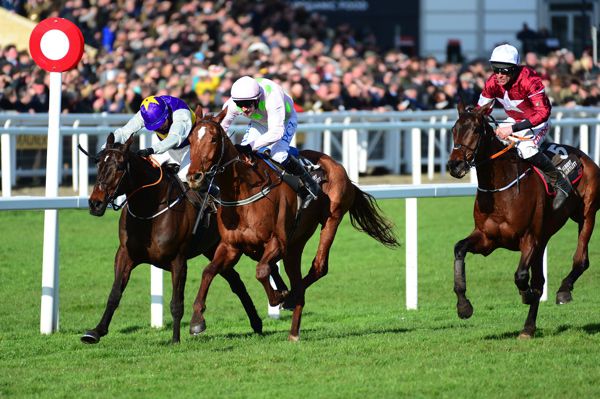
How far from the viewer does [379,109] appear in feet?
63.5

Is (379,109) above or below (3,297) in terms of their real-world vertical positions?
above

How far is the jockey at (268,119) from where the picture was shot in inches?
332

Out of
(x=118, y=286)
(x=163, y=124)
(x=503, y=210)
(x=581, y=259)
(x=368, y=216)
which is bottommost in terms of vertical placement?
(x=118, y=286)

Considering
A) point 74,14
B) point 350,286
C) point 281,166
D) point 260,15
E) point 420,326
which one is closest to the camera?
point 281,166

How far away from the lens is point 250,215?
8.41 metres

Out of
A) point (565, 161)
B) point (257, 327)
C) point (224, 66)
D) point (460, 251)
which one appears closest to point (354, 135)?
point (224, 66)

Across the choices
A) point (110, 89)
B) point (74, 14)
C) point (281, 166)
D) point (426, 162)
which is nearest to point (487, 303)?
point (281, 166)

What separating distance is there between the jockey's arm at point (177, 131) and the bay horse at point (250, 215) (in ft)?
1.17

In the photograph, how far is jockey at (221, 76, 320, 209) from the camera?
8422 millimetres

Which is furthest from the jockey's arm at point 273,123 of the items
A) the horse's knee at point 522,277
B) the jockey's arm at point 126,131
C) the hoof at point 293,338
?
the horse's knee at point 522,277

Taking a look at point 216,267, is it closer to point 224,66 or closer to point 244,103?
point 244,103

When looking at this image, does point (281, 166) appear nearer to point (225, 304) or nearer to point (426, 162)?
point (225, 304)

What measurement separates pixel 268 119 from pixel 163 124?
69 centimetres

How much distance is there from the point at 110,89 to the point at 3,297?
247 inches
